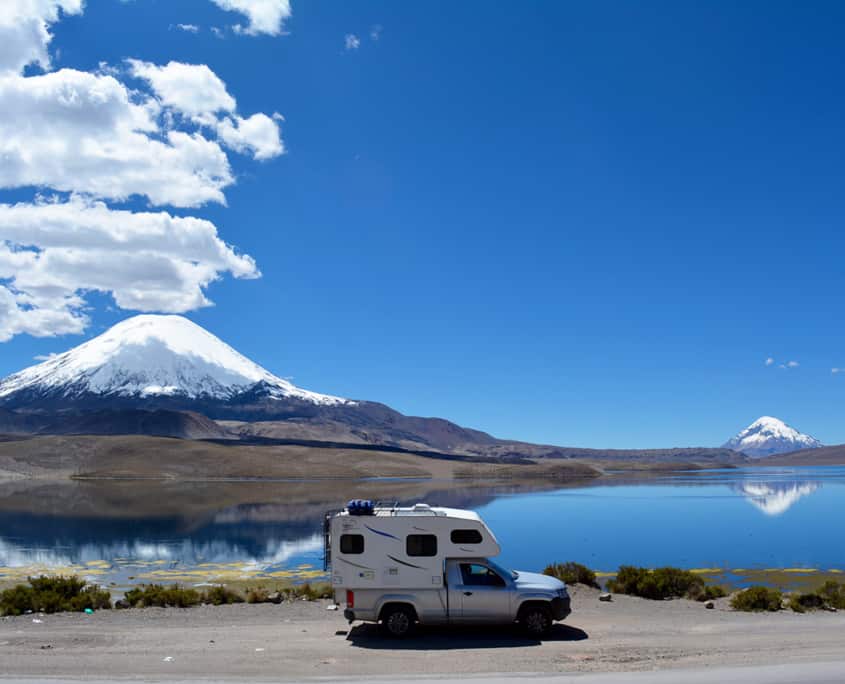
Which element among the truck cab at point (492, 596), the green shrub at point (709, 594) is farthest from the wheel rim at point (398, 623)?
the green shrub at point (709, 594)

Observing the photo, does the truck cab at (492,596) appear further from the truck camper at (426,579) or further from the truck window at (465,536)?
the truck window at (465,536)

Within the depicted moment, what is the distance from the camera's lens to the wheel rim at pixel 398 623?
51.7 feet

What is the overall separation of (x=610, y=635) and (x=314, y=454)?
150991 millimetres

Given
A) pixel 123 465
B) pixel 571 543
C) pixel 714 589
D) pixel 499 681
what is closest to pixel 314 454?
pixel 123 465

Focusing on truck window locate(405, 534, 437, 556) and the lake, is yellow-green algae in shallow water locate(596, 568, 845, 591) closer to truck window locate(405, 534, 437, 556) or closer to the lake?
the lake

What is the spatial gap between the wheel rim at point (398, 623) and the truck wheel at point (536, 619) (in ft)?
7.33

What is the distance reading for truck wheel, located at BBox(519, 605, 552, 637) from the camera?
15.8 m

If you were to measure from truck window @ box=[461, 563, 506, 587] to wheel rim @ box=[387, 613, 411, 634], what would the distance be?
4.47ft

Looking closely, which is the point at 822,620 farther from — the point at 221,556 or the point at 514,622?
the point at 221,556

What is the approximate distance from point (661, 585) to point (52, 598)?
630 inches

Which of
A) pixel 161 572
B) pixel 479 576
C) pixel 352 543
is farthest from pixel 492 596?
pixel 161 572

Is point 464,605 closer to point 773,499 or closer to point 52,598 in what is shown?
point 52,598

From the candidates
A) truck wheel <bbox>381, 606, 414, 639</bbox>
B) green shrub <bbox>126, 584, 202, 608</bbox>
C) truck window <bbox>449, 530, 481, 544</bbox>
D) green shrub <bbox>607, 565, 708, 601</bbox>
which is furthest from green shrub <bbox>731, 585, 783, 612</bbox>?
green shrub <bbox>126, 584, 202, 608</bbox>

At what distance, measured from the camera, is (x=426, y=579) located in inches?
623
